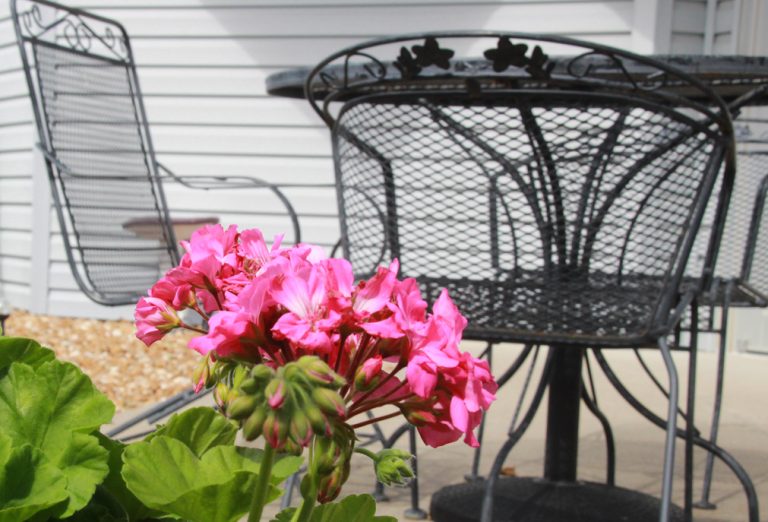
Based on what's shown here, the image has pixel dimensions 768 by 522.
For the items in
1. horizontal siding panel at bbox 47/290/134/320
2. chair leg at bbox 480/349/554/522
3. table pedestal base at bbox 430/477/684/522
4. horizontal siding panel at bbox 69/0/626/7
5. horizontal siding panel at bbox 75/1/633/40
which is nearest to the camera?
chair leg at bbox 480/349/554/522

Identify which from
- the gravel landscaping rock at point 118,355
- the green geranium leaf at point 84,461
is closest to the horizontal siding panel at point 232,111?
the gravel landscaping rock at point 118,355

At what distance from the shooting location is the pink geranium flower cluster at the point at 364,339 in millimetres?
521

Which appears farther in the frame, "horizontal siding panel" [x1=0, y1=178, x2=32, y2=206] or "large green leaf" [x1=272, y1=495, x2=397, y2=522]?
"horizontal siding panel" [x1=0, y1=178, x2=32, y2=206]

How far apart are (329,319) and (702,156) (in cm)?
123

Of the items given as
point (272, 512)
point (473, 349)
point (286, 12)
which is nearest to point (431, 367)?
point (272, 512)

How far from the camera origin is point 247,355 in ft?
1.76

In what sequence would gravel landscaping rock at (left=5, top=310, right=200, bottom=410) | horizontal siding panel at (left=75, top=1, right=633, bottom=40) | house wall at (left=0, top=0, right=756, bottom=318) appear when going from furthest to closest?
house wall at (left=0, top=0, right=756, bottom=318), horizontal siding panel at (left=75, top=1, right=633, bottom=40), gravel landscaping rock at (left=5, top=310, right=200, bottom=410)

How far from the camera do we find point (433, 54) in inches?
59.8

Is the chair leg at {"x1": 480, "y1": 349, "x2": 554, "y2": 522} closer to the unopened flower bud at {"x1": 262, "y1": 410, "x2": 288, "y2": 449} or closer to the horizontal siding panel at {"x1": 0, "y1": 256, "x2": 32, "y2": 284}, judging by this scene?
the unopened flower bud at {"x1": 262, "y1": 410, "x2": 288, "y2": 449}

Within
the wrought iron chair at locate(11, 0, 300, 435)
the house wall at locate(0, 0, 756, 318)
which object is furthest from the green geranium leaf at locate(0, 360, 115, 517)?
the house wall at locate(0, 0, 756, 318)

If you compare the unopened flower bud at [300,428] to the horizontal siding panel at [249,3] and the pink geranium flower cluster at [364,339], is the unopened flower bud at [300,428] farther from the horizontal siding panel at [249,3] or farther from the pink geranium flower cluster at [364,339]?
the horizontal siding panel at [249,3]

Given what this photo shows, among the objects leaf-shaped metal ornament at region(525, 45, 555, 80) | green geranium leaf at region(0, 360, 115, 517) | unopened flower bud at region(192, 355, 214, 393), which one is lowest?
green geranium leaf at region(0, 360, 115, 517)

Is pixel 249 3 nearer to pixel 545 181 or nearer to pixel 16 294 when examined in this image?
pixel 16 294

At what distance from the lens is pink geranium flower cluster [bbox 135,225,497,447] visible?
1.71ft
